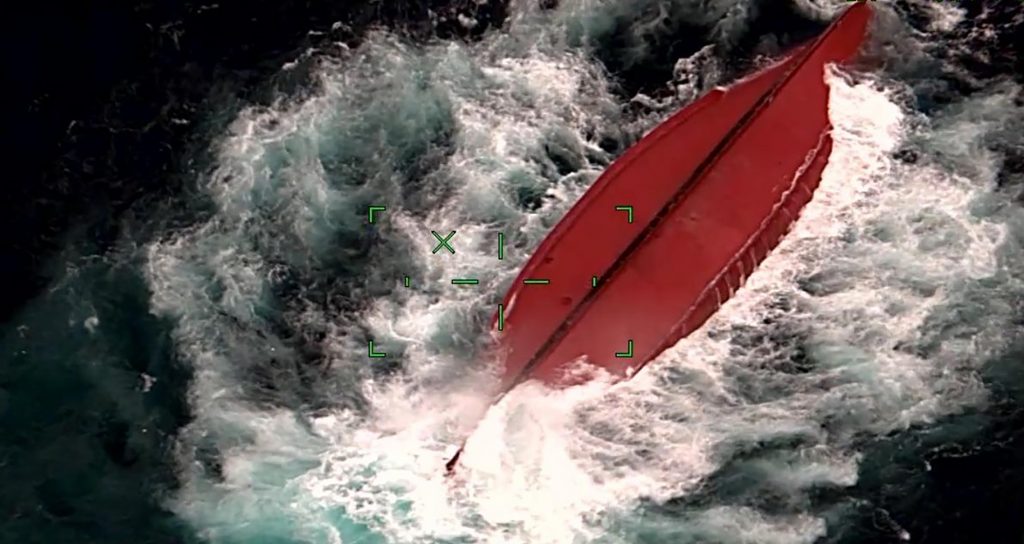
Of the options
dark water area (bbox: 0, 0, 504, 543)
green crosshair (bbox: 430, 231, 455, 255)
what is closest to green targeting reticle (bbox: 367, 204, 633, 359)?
green crosshair (bbox: 430, 231, 455, 255)

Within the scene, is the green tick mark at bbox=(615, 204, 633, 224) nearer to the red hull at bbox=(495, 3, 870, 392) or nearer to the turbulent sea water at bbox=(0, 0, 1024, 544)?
the red hull at bbox=(495, 3, 870, 392)

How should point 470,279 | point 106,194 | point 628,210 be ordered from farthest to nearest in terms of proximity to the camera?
point 106,194 → point 470,279 → point 628,210

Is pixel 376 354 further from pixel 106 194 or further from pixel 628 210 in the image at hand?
pixel 106 194

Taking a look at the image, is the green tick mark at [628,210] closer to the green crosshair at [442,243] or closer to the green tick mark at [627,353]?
the green tick mark at [627,353]

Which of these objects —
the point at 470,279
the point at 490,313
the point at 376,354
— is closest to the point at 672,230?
the point at 490,313

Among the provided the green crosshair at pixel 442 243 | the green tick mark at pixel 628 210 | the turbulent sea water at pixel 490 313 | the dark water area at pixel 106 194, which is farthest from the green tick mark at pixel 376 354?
the green tick mark at pixel 628 210

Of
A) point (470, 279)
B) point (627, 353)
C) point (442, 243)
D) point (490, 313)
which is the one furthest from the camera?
point (442, 243)
